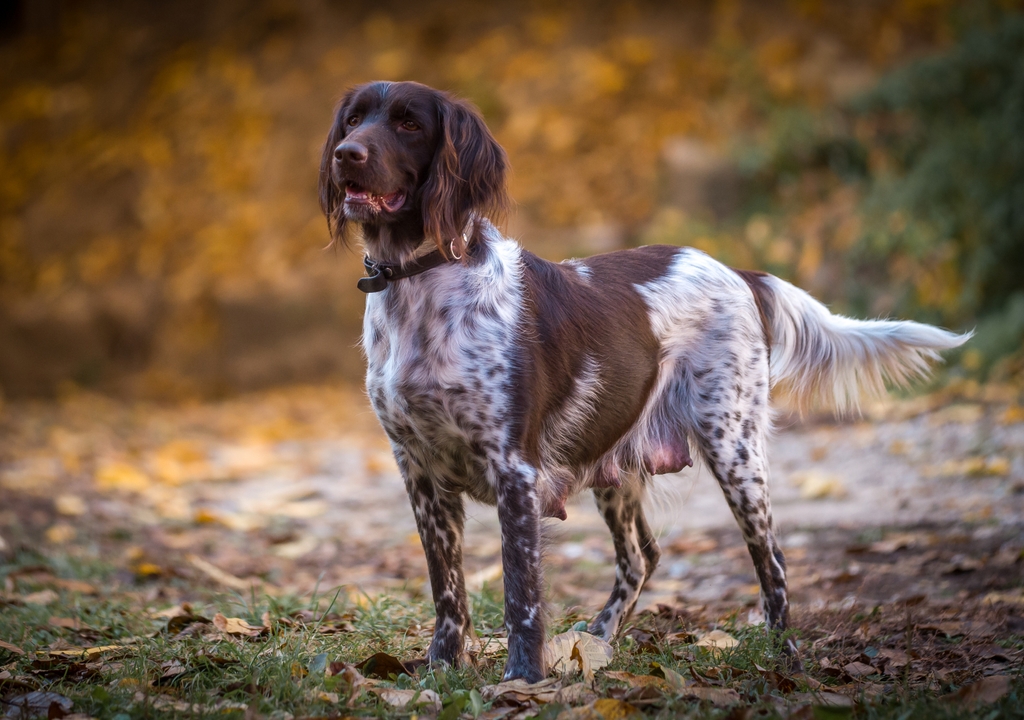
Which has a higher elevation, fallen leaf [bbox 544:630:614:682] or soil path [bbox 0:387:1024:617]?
fallen leaf [bbox 544:630:614:682]

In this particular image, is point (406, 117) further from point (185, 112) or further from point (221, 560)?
point (185, 112)

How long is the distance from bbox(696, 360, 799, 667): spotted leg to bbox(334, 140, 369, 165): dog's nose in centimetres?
154

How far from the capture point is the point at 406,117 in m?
3.14

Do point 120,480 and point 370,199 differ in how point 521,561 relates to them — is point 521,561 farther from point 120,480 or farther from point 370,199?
point 120,480

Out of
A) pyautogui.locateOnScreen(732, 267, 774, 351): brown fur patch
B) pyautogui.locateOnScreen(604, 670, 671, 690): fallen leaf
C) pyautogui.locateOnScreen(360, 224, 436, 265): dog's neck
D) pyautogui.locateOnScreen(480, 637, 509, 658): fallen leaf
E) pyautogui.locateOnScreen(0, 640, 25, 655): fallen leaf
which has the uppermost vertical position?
pyautogui.locateOnScreen(360, 224, 436, 265): dog's neck

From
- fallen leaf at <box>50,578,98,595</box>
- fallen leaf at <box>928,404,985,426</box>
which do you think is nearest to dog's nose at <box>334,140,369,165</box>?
fallen leaf at <box>50,578,98,595</box>

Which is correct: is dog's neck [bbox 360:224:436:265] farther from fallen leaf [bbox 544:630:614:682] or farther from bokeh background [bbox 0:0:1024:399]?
bokeh background [bbox 0:0:1024:399]

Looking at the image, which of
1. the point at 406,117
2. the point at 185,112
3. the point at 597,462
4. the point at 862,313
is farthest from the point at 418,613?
the point at 185,112

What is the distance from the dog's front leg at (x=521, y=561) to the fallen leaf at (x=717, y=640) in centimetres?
60

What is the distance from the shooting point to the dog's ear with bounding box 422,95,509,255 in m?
3.04

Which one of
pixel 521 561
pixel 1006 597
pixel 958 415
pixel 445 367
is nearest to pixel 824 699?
pixel 521 561

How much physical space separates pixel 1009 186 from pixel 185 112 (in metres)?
10.8

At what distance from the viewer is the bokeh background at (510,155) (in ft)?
27.6

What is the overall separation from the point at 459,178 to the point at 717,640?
5.88 feet
